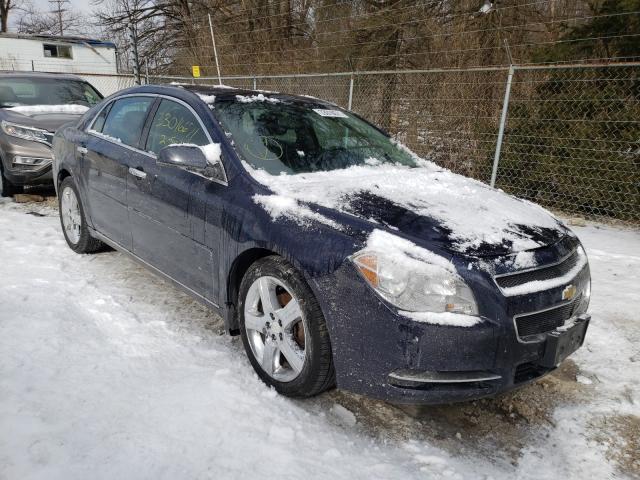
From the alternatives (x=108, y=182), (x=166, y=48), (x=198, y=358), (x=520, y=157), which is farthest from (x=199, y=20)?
(x=198, y=358)

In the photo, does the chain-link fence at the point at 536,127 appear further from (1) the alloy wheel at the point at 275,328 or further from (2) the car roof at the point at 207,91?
(1) the alloy wheel at the point at 275,328

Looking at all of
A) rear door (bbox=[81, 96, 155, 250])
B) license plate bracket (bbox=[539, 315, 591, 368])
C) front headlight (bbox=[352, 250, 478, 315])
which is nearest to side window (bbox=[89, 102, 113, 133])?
rear door (bbox=[81, 96, 155, 250])

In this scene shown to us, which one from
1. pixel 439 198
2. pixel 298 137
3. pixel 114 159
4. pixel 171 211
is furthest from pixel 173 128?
pixel 439 198

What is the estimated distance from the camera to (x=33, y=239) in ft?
16.3

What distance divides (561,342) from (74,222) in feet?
13.8

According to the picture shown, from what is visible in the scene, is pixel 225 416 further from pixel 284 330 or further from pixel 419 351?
pixel 419 351

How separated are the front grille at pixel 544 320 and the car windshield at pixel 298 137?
1.47 meters

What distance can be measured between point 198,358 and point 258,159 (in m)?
1.23

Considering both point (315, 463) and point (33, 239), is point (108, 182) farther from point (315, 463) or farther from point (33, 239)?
point (315, 463)

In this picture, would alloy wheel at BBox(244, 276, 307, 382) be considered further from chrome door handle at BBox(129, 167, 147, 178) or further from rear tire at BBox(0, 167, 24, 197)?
rear tire at BBox(0, 167, 24, 197)

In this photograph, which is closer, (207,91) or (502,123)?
(207,91)

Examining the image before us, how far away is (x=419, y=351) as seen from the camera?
208 centimetres

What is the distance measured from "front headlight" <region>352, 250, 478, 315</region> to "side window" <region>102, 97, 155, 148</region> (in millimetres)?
2376

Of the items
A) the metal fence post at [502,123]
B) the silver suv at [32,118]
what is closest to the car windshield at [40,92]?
the silver suv at [32,118]
